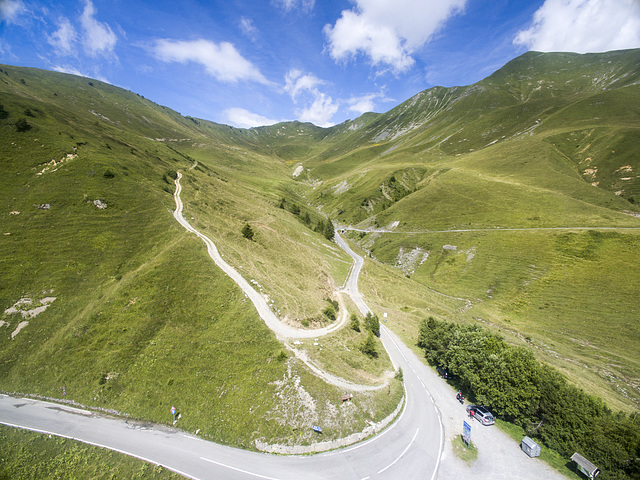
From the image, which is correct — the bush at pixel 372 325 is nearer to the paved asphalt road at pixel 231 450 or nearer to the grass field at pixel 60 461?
the paved asphalt road at pixel 231 450

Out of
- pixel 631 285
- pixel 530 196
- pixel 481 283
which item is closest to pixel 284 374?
pixel 481 283

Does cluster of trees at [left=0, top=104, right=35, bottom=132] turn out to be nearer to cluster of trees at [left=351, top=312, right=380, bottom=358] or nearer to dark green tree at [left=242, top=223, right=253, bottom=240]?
dark green tree at [left=242, top=223, right=253, bottom=240]

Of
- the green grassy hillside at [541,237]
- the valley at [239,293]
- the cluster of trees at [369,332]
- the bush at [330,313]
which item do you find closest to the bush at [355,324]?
the cluster of trees at [369,332]

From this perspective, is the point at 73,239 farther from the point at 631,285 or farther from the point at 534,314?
the point at 631,285

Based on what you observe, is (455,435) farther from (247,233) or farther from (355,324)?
(247,233)

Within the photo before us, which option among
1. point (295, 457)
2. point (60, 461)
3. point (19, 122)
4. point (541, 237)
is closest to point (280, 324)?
point (295, 457)

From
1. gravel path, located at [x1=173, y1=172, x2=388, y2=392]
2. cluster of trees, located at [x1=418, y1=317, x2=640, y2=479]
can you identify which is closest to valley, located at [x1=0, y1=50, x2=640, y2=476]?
gravel path, located at [x1=173, y1=172, x2=388, y2=392]

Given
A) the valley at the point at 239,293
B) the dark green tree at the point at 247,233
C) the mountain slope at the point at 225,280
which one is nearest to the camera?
the valley at the point at 239,293
